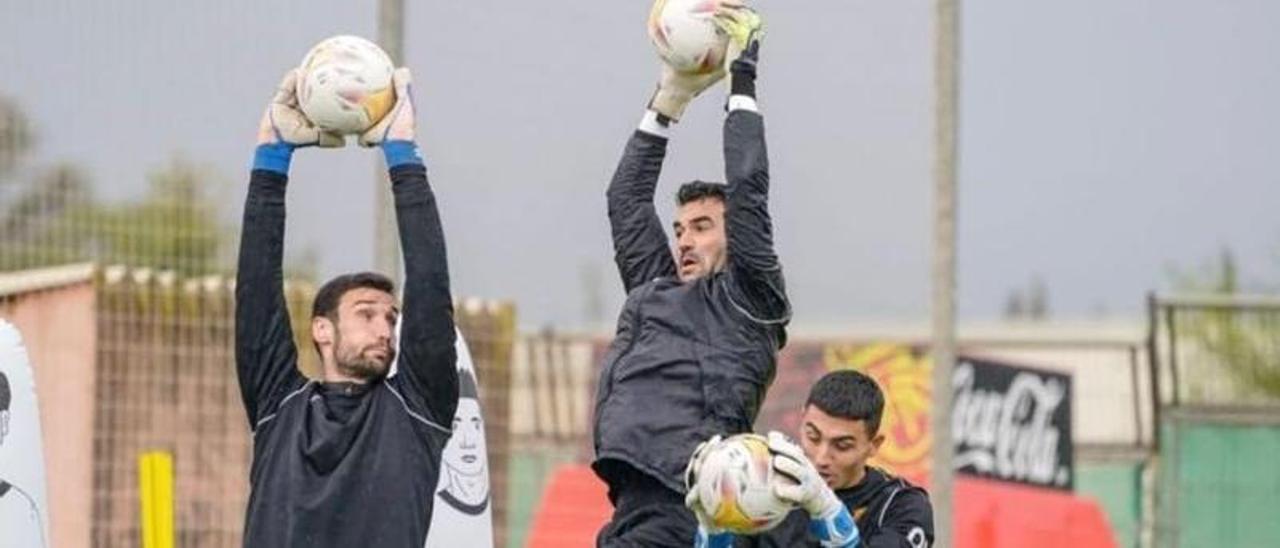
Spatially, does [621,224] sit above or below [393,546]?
above

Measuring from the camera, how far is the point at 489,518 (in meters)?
9.69

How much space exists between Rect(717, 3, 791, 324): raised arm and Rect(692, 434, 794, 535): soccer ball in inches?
29.8

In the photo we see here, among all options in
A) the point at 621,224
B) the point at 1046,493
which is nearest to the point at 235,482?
the point at 621,224

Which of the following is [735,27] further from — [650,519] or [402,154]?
[650,519]

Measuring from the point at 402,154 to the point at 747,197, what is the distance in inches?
30.9

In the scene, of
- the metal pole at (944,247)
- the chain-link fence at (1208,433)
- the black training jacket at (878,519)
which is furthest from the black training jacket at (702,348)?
the chain-link fence at (1208,433)

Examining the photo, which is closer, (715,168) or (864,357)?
(715,168)

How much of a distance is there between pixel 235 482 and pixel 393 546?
17.9 ft

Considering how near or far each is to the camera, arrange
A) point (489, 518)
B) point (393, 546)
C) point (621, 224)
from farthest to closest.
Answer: point (489, 518)
point (621, 224)
point (393, 546)

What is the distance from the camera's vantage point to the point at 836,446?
8.34 m

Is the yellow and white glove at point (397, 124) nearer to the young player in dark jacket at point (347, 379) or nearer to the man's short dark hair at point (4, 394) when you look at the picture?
the young player in dark jacket at point (347, 379)

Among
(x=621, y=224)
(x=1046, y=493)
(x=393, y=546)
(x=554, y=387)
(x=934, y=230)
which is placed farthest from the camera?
(x=554, y=387)

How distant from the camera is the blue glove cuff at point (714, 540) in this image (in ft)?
25.8

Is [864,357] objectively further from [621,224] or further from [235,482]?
[621,224]
